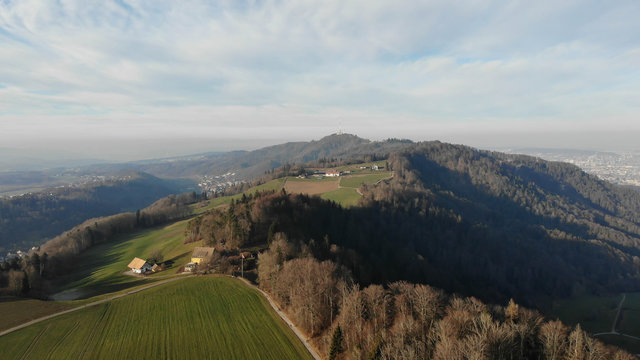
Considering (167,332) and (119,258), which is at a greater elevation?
(167,332)

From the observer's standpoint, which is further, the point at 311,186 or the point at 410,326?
the point at 311,186

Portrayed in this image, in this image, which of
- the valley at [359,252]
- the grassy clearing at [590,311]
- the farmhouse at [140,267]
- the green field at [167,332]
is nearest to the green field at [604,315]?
the grassy clearing at [590,311]

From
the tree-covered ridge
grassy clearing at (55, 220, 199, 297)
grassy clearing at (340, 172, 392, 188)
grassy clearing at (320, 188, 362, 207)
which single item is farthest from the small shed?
grassy clearing at (340, 172, 392, 188)

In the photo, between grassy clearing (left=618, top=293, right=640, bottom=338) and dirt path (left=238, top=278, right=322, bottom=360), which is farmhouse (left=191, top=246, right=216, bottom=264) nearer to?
dirt path (left=238, top=278, right=322, bottom=360)

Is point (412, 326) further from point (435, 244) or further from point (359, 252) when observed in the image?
point (435, 244)

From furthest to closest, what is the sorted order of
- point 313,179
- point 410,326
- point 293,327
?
point 313,179, point 293,327, point 410,326

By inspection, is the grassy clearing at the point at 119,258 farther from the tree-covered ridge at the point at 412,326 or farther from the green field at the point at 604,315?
the green field at the point at 604,315

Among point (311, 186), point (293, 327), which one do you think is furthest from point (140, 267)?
point (311, 186)

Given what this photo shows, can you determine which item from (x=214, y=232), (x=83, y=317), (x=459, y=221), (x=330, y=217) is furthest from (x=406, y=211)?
(x=83, y=317)
